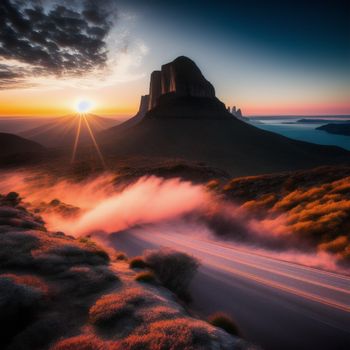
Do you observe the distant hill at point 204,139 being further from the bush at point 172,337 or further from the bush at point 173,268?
the bush at point 172,337

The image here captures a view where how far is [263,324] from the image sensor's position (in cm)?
961

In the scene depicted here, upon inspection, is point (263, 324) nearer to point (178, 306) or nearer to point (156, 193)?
point (178, 306)

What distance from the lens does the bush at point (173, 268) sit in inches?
478

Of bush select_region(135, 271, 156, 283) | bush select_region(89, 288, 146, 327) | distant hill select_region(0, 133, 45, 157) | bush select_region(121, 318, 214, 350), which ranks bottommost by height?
distant hill select_region(0, 133, 45, 157)

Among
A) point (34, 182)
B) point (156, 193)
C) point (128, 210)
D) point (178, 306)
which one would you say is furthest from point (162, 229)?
point (34, 182)

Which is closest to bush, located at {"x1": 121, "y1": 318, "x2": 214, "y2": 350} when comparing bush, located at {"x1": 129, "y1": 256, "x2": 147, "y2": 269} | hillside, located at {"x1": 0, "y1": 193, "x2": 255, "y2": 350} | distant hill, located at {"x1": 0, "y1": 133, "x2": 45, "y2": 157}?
hillside, located at {"x1": 0, "y1": 193, "x2": 255, "y2": 350}

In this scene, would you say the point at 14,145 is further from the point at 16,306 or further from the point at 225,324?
the point at 225,324

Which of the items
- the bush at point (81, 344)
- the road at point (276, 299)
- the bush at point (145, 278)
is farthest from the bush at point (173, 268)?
the bush at point (81, 344)

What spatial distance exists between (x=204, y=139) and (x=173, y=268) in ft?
421

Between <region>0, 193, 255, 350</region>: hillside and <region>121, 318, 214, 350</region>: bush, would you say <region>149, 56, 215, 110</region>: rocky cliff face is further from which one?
<region>121, 318, 214, 350</region>: bush

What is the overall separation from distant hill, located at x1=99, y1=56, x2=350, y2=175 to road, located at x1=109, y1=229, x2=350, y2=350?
81741mm

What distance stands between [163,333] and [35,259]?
752 centimetres

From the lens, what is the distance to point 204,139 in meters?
138

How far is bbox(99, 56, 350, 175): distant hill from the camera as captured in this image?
388ft
